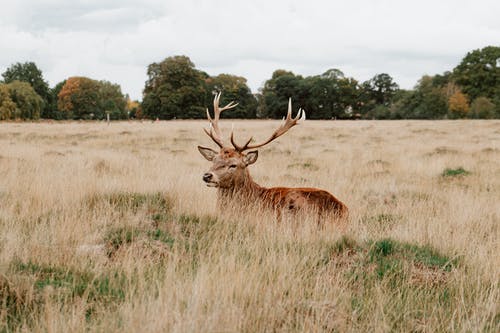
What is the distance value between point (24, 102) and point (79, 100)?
18287 millimetres

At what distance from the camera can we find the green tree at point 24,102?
183ft

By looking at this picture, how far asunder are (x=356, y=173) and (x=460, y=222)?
5.04 metres

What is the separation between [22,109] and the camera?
184ft

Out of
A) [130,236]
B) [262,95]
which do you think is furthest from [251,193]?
[262,95]

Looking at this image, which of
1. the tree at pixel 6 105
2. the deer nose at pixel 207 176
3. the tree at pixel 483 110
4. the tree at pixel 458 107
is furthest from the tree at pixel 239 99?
the deer nose at pixel 207 176

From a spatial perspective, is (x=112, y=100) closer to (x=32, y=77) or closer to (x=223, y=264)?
(x=32, y=77)

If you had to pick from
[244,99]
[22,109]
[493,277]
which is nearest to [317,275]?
[493,277]

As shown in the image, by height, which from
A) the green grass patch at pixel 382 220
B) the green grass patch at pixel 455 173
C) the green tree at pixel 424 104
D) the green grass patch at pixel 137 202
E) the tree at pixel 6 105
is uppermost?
the green tree at pixel 424 104

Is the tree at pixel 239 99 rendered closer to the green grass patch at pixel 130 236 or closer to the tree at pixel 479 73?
the tree at pixel 479 73

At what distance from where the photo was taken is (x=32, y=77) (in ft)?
241

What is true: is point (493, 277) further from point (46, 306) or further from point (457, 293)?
point (46, 306)

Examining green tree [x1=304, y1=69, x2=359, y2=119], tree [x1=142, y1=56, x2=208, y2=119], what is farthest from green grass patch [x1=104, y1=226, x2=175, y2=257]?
green tree [x1=304, y1=69, x2=359, y2=119]

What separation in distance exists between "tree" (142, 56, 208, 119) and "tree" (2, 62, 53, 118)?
62.3 ft

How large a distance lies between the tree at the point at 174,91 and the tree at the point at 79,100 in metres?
14.3
